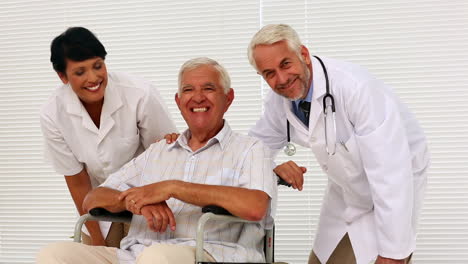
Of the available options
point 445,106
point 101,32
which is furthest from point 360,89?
point 101,32

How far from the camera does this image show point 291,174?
224 centimetres

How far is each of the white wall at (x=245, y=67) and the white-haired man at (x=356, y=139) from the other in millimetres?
1523

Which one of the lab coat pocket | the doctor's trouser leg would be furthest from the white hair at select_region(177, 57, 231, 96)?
the doctor's trouser leg

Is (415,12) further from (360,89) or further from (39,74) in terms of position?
(39,74)

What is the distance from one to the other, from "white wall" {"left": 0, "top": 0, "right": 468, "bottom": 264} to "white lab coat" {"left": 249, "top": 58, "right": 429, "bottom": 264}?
4.89 ft

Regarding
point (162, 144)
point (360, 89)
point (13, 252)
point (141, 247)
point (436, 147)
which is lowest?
point (13, 252)

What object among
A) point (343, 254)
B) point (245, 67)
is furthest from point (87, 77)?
point (245, 67)

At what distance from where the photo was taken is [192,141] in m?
2.37

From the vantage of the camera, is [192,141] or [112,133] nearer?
[192,141]

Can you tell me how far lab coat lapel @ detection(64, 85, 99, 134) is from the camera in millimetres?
2504

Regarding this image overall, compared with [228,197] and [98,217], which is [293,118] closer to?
[228,197]

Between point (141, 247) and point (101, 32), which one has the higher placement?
point (101, 32)

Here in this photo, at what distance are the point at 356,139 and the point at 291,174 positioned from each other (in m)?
0.25

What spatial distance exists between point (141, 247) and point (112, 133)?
1.75 ft
